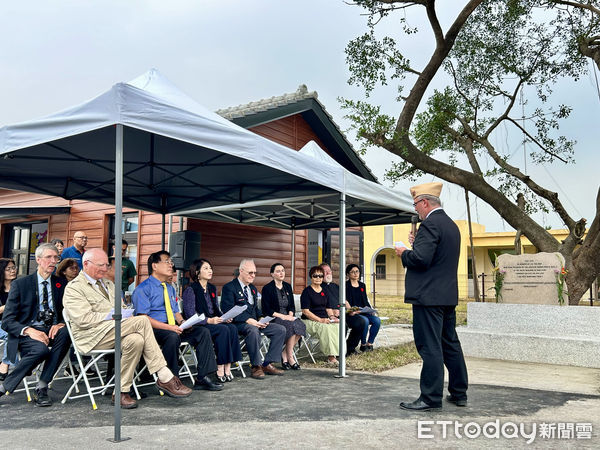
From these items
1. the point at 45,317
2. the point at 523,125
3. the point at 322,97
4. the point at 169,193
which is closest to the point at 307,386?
the point at 45,317

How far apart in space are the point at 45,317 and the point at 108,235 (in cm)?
602

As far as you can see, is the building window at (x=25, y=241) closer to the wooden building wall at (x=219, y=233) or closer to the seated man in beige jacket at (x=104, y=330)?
the wooden building wall at (x=219, y=233)

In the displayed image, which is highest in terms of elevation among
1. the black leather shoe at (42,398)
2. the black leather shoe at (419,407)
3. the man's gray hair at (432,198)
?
the man's gray hair at (432,198)

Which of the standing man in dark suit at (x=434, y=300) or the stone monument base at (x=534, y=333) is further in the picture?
the stone monument base at (x=534, y=333)

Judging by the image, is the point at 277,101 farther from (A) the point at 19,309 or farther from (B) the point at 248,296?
(A) the point at 19,309

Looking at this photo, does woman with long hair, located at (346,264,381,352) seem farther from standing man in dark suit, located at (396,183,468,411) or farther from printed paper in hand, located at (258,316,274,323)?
standing man in dark suit, located at (396,183,468,411)

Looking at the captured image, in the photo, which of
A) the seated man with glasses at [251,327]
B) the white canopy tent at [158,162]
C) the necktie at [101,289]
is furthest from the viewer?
the seated man with glasses at [251,327]

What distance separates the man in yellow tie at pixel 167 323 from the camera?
191 inches

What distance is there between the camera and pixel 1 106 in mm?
18016

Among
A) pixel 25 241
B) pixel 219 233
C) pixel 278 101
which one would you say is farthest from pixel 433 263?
pixel 25 241

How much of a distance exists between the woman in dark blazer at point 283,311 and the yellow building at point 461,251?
1682 centimetres

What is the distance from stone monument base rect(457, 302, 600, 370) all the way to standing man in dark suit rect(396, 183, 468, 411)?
3591mm

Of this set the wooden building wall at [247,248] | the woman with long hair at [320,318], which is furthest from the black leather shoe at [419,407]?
the wooden building wall at [247,248]

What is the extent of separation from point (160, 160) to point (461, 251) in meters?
22.5
